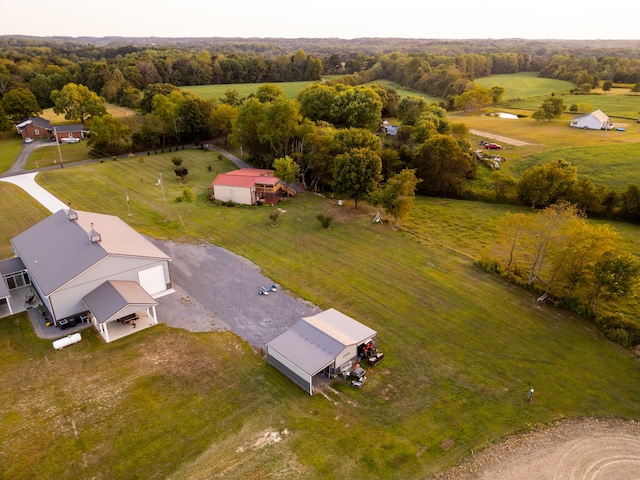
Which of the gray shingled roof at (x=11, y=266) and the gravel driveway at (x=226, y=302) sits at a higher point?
the gray shingled roof at (x=11, y=266)

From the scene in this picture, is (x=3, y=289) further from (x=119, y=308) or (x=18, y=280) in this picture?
(x=119, y=308)

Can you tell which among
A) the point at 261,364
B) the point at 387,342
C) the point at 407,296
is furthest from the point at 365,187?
the point at 261,364

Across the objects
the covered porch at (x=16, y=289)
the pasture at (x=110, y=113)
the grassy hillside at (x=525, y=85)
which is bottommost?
the covered porch at (x=16, y=289)

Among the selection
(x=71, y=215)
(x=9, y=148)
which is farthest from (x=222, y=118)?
(x=71, y=215)

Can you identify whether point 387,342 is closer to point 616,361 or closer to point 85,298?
point 616,361

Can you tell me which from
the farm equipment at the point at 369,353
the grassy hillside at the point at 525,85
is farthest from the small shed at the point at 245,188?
the grassy hillside at the point at 525,85

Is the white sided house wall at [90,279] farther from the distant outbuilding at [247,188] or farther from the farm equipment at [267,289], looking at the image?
the distant outbuilding at [247,188]

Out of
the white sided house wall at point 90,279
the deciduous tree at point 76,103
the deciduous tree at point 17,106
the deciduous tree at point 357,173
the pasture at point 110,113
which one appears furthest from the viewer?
the pasture at point 110,113

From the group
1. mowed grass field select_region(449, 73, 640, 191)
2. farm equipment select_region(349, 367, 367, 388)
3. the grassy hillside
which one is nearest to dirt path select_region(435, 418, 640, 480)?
farm equipment select_region(349, 367, 367, 388)
